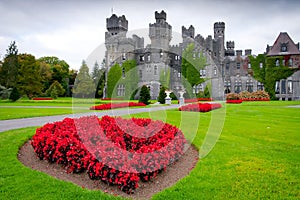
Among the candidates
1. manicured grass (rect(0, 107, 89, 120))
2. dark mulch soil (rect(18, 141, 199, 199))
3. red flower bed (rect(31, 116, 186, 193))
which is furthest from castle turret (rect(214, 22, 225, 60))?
dark mulch soil (rect(18, 141, 199, 199))

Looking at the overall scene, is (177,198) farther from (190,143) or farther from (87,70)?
(87,70)

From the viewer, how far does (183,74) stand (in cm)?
4994

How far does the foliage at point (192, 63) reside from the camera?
162 feet

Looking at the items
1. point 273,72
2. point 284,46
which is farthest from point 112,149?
point 284,46

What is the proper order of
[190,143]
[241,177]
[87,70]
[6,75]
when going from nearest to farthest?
[241,177] < [190,143] < [87,70] < [6,75]

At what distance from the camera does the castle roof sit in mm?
45094

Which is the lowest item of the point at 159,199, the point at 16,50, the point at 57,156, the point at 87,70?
the point at 159,199

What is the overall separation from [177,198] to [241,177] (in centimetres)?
170

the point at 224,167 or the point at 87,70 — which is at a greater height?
the point at 87,70

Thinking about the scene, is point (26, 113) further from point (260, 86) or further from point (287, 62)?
point (260, 86)

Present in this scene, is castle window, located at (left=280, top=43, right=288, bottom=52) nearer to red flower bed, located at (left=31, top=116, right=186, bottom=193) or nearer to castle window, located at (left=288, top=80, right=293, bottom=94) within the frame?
castle window, located at (left=288, top=80, right=293, bottom=94)

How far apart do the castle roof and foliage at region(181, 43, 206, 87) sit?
1244 centimetres

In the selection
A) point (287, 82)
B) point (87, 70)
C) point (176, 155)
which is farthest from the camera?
point (287, 82)

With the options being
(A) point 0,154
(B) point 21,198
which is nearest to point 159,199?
(B) point 21,198
